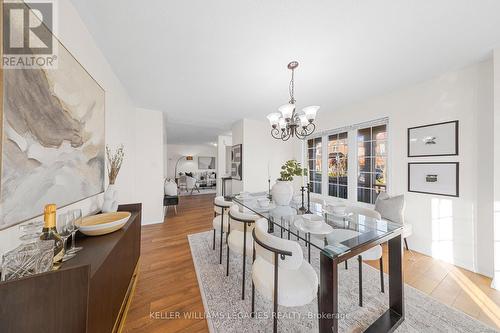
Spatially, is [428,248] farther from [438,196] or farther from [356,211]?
[356,211]

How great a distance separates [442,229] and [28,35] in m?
4.44

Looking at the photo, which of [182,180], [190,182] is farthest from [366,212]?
[182,180]

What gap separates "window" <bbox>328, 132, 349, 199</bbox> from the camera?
11.7 ft

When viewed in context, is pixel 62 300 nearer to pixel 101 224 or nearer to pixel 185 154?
pixel 101 224

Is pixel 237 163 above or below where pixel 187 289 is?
above

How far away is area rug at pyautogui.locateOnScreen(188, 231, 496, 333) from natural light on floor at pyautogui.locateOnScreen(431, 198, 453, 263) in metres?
1.11

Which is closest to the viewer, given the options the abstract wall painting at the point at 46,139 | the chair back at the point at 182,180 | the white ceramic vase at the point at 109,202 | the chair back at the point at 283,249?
the abstract wall painting at the point at 46,139

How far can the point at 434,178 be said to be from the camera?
91.8 inches

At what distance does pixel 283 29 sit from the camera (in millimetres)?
1463

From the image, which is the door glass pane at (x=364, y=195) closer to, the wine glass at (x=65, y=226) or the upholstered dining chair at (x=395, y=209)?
the upholstered dining chair at (x=395, y=209)

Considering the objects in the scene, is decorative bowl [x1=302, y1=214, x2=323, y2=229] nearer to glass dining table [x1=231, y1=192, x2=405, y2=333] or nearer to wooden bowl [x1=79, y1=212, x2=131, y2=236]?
glass dining table [x1=231, y1=192, x2=405, y2=333]

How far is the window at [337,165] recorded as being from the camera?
357 centimetres

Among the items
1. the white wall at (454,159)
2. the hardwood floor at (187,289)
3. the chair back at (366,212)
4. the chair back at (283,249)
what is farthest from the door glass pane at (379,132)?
the chair back at (283,249)

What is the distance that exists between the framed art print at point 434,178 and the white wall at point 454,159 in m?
0.06
